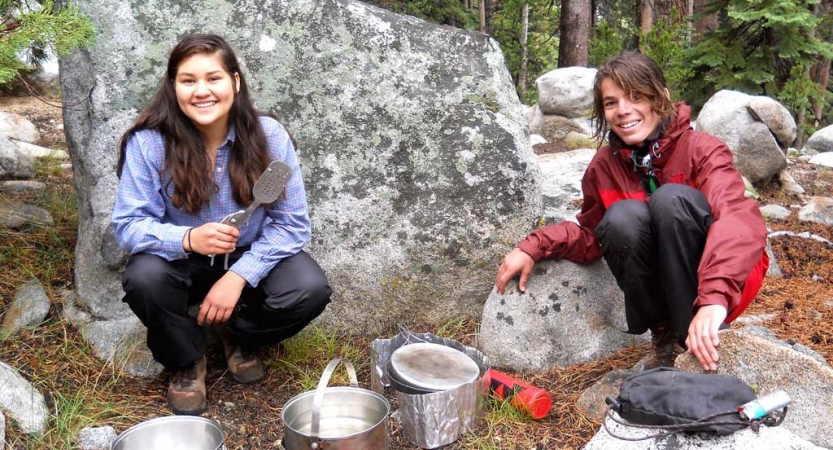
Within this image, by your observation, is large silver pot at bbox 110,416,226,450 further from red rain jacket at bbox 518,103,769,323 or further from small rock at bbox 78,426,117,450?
red rain jacket at bbox 518,103,769,323

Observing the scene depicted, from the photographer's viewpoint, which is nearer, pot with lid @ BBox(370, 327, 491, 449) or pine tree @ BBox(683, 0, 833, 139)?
pot with lid @ BBox(370, 327, 491, 449)

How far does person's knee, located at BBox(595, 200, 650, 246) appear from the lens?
2873 mm

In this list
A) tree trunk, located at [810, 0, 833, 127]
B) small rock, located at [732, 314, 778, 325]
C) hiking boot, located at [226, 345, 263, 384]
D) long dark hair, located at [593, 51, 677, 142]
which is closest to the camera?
long dark hair, located at [593, 51, 677, 142]

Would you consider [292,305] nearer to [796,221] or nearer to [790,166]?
[796,221]

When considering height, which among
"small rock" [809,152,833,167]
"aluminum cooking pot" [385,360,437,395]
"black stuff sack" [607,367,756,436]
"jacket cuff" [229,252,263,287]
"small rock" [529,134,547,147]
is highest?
"jacket cuff" [229,252,263,287]

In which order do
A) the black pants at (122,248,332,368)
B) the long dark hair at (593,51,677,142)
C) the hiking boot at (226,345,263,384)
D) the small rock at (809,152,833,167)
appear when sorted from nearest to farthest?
the black pants at (122,248,332,368)
the long dark hair at (593,51,677,142)
the hiking boot at (226,345,263,384)
the small rock at (809,152,833,167)

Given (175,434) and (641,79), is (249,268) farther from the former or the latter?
(641,79)

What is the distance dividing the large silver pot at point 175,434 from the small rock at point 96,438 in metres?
0.19

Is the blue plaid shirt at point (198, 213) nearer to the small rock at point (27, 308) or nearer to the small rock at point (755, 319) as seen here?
the small rock at point (27, 308)

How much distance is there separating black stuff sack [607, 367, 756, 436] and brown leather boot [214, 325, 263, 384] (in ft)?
5.60

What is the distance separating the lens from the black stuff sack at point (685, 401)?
1949 mm

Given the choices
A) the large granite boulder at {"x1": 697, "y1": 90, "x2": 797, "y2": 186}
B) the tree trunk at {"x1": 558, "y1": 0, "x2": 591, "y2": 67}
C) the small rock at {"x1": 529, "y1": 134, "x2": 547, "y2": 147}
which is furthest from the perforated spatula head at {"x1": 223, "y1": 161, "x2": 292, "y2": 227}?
the tree trunk at {"x1": 558, "y1": 0, "x2": 591, "y2": 67}

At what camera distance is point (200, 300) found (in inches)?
127

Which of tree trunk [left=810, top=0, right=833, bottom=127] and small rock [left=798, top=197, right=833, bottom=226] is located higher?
tree trunk [left=810, top=0, right=833, bottom=127]
